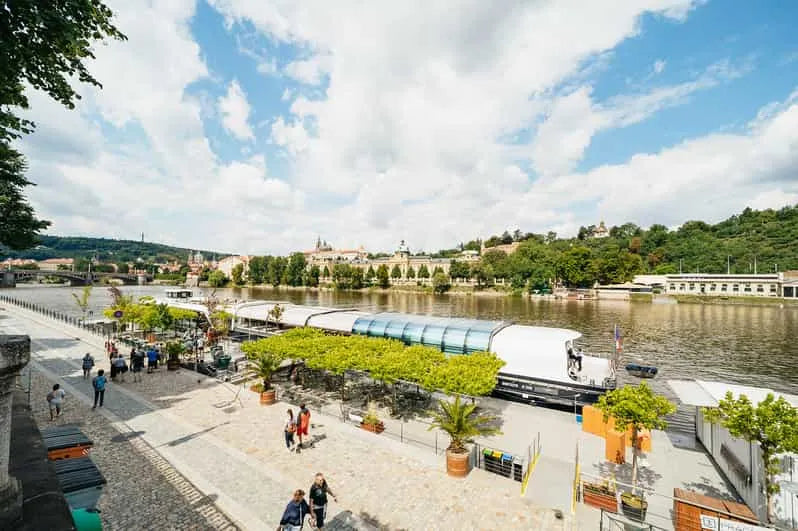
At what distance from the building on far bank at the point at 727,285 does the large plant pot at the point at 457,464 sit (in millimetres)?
123389

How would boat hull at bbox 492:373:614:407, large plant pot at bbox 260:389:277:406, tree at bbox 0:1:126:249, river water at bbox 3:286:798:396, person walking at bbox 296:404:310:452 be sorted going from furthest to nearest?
river water at bbox 3:286:798:396 < boat hull at bbox 492:373:614:407 < large plant pot at bbox 260:389:277:406 < person walking at bbox 296:404:310:452 < tree at bbox 0:1:126:249

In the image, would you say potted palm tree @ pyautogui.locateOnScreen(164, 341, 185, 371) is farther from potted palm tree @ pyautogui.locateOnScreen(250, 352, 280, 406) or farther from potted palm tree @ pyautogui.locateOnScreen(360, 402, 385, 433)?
potted palm tree @ pyautogui.locateOnScreen(360, 402, 385, 433)

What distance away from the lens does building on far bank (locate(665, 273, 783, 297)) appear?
314 feet

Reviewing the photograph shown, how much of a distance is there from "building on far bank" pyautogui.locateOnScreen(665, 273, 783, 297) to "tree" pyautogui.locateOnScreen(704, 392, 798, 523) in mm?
120163

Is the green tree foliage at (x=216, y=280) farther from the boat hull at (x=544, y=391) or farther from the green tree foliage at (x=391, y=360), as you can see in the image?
the boat hull at (x=544, y=391)

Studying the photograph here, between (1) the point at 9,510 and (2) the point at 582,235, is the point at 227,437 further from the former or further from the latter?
(2) the point at 582,235

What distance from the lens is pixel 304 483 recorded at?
33.3 feet

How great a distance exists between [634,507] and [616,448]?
12.5 ft

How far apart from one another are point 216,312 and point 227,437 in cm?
2132

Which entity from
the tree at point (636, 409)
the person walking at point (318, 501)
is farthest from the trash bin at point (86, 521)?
the tree at point (636, 409)

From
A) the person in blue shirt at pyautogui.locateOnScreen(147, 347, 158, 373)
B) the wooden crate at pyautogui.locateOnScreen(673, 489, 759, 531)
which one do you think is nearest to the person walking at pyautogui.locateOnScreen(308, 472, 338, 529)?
the wooden crate at pyautogui.locateOnScreen(673, 489, 759, 531)

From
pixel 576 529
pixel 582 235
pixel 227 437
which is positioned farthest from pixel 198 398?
pixel 582 235

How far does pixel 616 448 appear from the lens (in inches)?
489

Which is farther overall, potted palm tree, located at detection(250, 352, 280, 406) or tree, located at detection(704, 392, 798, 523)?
potted palm tree, located at detection(250, 352, 280, 406)
